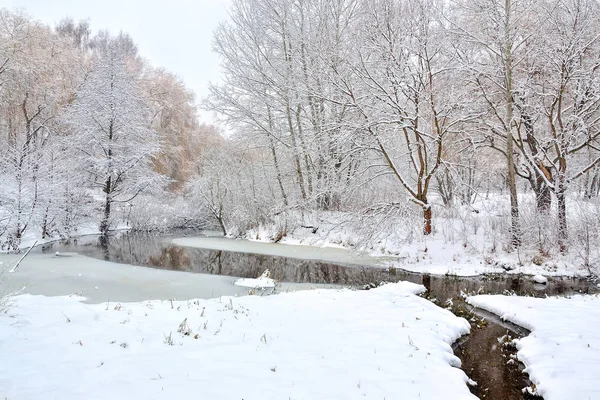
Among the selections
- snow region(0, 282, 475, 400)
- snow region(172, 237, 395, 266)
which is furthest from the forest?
snow region(0, 282, 475, 400)

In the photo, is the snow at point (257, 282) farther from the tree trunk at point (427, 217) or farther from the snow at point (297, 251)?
the tree trunk at point (427, 217)

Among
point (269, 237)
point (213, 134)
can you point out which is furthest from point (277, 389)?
point (213, 134)

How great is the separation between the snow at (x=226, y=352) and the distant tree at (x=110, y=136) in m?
16.1

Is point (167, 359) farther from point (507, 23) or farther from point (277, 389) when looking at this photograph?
point (507, 23)

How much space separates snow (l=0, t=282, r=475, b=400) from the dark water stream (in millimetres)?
392

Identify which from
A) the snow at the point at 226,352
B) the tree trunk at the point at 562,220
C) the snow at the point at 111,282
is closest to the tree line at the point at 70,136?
the snow at the point at 111,282

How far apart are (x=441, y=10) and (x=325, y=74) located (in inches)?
162

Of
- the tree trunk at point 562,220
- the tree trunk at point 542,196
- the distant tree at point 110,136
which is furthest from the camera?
the distant tree at point 110,136

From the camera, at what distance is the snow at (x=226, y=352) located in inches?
120

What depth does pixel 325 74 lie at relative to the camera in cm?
1279

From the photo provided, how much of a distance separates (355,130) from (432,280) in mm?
5203

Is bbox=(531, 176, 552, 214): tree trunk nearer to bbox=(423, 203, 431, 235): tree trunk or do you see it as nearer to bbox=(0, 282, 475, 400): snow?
bbox=(423, 203, 431, 235): tree trunk

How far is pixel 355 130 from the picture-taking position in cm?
1202

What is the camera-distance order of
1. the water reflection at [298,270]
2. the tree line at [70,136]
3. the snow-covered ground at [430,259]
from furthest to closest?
the tree line at [70,136], the snow-covered ground at [430,259], the water reflection at [298,270]
